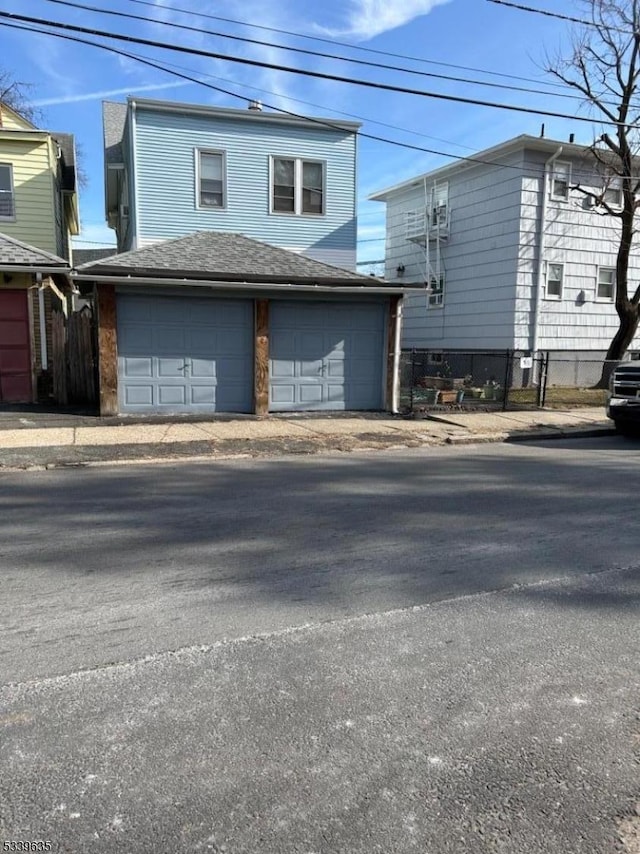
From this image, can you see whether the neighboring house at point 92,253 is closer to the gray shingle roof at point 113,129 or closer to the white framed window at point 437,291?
the gray shingle roof at point 113,129

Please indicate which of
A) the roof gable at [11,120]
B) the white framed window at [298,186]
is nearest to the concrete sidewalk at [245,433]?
the white framed window at [298,186]

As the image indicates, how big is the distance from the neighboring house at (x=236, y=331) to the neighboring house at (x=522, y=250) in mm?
5697

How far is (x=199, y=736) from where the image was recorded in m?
2.80

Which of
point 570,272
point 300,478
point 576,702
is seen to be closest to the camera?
point 576,702

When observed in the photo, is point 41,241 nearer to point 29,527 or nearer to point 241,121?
point 241,121

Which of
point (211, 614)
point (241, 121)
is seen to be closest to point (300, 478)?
point (211, 614)

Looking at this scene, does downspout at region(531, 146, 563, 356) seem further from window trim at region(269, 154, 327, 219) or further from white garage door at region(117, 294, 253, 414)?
white garage door at region(117, 294, 253, 414)

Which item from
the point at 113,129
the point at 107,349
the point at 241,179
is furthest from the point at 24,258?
the point at 113,129

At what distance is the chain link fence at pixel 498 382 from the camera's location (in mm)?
16719

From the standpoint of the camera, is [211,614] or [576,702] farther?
[211,614]

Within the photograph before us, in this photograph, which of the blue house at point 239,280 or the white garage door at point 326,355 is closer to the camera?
the blue house at point 239,280

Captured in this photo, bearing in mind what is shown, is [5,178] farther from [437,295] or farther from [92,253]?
[92,253]

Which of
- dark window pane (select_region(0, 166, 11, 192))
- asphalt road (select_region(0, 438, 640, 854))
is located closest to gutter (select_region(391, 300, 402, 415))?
asphalt road (select_region(0, 438, 640, 854))

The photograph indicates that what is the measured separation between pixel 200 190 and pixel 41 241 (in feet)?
15.5
